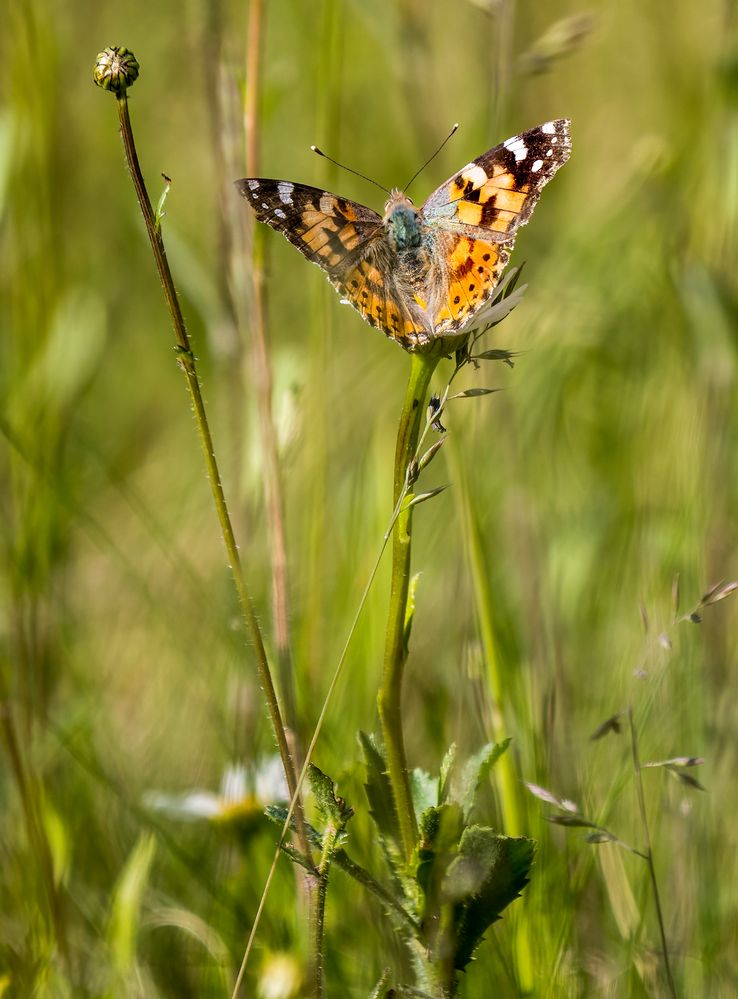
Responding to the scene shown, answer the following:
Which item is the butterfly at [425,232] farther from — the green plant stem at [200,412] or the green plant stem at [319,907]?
the green plant stem at [319,907]

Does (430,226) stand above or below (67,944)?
above

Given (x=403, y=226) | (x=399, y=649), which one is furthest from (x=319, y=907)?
(x=403, y=226)

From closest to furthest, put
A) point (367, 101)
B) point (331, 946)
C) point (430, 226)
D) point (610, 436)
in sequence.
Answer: point (331, 946) < point (430, 226) < point (610, 436) < point (367, 101)

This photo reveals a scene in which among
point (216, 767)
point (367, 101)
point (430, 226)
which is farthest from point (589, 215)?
point (216, 767)

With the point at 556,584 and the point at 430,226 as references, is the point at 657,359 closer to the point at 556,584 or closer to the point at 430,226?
the point at 556,584

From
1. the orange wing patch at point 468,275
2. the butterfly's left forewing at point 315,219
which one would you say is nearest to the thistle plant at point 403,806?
the orange wing patch at point 468,275

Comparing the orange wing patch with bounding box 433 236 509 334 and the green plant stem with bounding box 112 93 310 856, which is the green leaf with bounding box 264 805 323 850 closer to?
the green plant stem with bounding box 112 93 310 856

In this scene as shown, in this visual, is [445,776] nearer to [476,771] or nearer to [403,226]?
[476,771]
